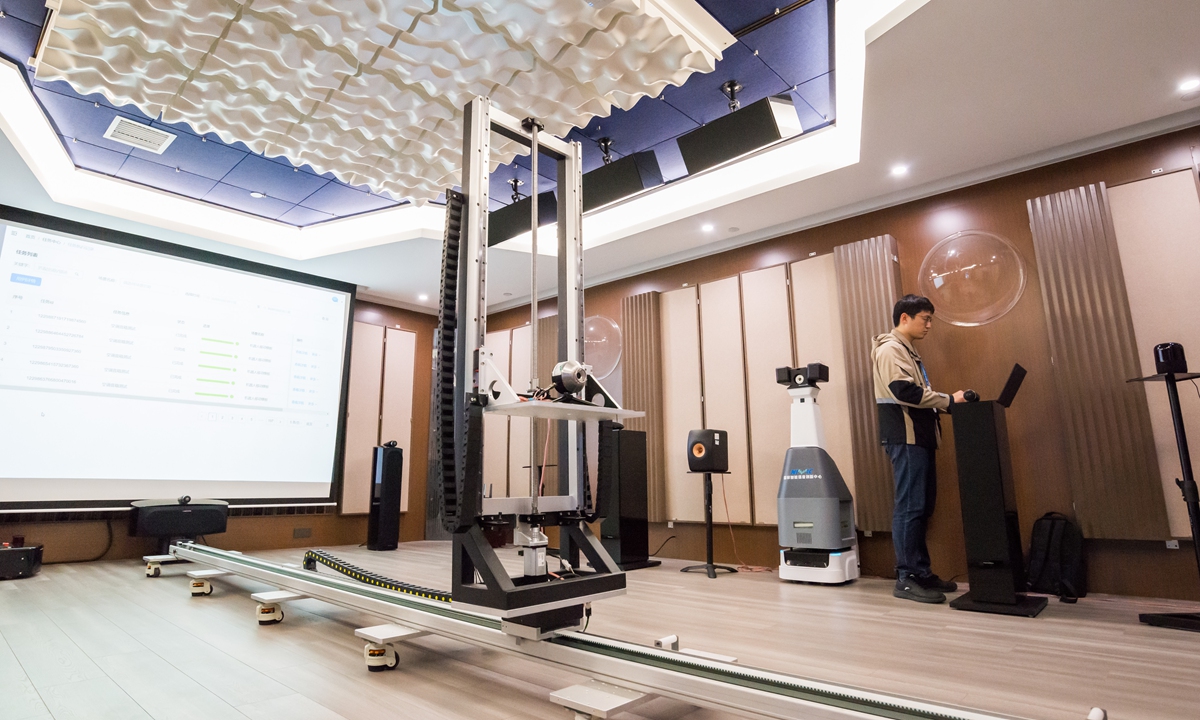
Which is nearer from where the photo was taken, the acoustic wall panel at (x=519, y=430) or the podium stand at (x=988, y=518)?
the podium stand at (x=988, y=518)

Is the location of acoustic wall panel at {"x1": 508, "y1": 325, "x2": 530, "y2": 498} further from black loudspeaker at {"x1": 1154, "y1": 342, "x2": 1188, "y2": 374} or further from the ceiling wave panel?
black loudspeaker at {"x1": 1154, "y1": 342, "x2": 1188, "y2": 374}

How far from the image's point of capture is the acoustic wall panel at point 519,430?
7137mm

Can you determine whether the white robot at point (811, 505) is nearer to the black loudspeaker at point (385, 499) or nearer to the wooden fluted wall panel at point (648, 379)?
the wooden fluted wall panel at point (648, 379)

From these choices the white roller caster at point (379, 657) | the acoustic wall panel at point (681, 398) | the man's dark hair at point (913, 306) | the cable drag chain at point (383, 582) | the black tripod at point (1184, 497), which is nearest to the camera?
the white roller caster at point (379, 657)

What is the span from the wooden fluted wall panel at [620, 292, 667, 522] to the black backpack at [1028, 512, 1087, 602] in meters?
2.91

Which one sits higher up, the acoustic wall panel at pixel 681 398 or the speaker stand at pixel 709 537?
the acoustic wall panel at pixel 681 398

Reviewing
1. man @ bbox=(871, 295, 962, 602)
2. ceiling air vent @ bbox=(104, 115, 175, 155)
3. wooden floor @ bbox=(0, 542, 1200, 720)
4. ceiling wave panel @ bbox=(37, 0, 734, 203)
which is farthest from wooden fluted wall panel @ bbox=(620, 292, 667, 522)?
ceiling air vent @ bbox=(104, 115, 175, 155)

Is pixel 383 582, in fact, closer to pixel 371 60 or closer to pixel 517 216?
pixel 371 60

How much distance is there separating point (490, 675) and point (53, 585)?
3807 millimetres

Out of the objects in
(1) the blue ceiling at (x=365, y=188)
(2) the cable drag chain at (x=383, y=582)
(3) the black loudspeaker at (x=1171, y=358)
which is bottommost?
(2) the cable drag chain at (x=383, y=582)

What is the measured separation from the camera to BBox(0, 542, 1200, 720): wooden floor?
1771 millimetres

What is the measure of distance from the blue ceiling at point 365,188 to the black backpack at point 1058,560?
9.96 ft

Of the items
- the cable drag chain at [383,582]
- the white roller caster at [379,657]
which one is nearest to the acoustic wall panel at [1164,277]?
the cable drag chain at [383,582]

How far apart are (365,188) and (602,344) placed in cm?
242
